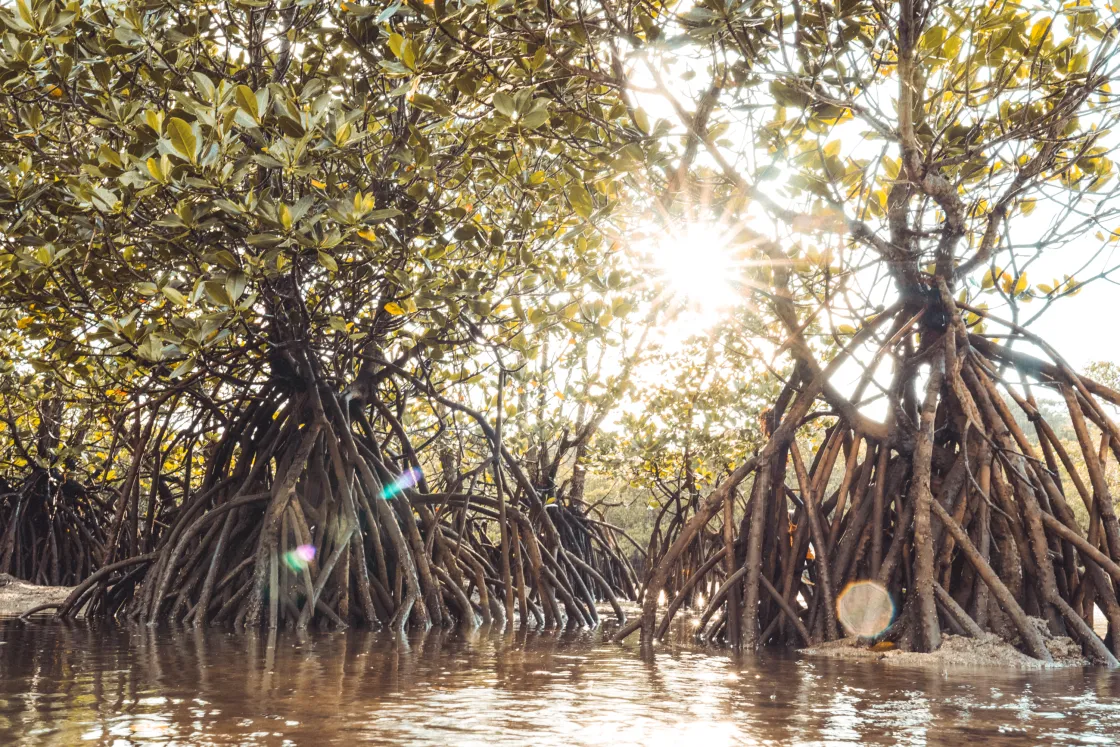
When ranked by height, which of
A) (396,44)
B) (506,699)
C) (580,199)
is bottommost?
(506,699)

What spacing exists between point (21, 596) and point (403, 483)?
13.5 feet

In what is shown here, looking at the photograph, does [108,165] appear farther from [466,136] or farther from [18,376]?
[18,376]

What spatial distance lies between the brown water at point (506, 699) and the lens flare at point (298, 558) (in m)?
1.41

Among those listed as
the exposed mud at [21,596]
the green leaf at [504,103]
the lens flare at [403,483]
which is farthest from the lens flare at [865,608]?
the exposed mud at [21,596]

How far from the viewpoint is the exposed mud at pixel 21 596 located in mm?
7211

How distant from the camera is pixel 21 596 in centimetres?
833

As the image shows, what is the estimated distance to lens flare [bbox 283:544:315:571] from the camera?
5680 millimetres

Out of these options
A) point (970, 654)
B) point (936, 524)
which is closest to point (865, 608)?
point (936, 524)

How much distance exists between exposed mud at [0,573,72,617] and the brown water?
3.41 meters

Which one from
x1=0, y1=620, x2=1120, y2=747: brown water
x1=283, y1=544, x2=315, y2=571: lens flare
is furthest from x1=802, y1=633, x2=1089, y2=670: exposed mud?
x1=283, y1=544, x2=315, y2=571: lens flare

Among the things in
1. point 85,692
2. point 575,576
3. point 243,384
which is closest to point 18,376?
point 243,384

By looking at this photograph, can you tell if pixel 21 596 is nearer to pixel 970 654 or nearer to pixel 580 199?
pixel 580 199

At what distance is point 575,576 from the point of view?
26.0ft

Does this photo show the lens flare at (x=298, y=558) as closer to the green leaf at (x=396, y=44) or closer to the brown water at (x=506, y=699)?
the brown water at (x=506, y=699)
